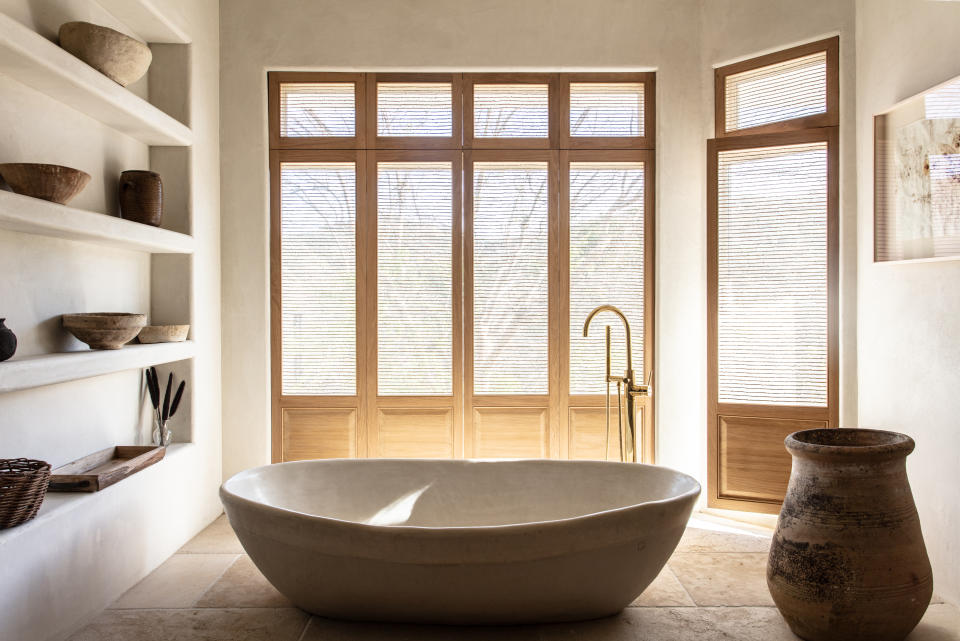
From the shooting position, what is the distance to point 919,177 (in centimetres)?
273

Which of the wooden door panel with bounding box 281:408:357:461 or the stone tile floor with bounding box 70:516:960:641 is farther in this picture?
the wooden door panel with bounding box 281:408:357:461

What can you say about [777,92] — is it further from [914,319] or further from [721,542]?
[721,542]

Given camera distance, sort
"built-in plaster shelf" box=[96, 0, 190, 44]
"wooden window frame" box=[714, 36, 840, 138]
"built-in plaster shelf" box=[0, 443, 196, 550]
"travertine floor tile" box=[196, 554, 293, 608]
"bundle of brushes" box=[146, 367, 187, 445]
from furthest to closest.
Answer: "wooden window frame" box=[714, 36, 840, 138], "bundle of brushes" box=[146, 367, 187, 445], "built-in plaster shelf" box=[96, 0, 190, 44], "travertine floor tile" box=[196, 554, 293, 608], "built-in plaster shelf" box=[0, 443, 196, 550]

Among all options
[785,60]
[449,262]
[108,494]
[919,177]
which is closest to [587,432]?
[449,262]

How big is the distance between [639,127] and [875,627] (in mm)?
2619

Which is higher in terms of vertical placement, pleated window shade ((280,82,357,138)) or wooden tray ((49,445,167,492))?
pleated window shade ((280,82,357,138))

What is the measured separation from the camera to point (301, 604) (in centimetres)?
245

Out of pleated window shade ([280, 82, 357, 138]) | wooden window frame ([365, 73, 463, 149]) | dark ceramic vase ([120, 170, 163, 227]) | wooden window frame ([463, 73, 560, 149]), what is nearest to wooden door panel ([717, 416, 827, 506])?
wooden window frame ([463, 73, 560, 149])

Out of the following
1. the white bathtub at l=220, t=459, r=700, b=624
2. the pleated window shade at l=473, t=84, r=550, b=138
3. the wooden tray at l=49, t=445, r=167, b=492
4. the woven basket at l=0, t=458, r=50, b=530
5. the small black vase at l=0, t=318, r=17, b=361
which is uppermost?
the pleated window shade at l=473, t=84, r=550, b=138

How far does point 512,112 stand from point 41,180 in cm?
234

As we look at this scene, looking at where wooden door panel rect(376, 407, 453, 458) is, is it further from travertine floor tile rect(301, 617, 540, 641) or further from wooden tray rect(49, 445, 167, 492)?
travertine floor tile rect(301, 617, 540, 641)

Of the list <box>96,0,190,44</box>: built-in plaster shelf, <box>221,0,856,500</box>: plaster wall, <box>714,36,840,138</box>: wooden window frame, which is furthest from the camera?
<box>221,0,856,500</box>: plaster wall

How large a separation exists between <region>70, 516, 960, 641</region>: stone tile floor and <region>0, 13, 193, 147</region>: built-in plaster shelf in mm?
1902

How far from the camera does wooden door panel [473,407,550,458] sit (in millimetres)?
3748
